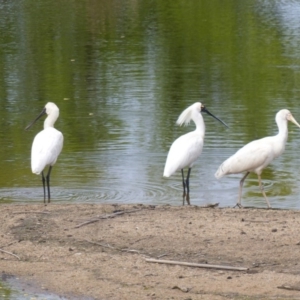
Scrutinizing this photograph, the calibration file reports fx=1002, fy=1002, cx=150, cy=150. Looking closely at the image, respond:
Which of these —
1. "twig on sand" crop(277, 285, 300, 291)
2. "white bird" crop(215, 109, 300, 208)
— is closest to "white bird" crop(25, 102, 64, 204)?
"white bird" crop(215, 109, 300, 208)

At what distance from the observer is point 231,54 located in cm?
2409

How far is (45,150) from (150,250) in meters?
3.40

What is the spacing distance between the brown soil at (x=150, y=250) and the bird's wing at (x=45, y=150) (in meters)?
1.34

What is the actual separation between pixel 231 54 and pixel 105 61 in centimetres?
315

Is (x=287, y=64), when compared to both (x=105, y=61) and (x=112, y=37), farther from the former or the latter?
(x=112, y=37)

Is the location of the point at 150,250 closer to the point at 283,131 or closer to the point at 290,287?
the point at 290,287

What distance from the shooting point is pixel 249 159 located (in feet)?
36.4

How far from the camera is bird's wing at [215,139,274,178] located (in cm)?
1105

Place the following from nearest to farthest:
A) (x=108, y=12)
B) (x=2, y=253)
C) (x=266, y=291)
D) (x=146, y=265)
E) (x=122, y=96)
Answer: (x=266, y=291) → (x=146, y=265) → (x=2, y=253) → (x=122, y=96) → (x=108, y=12)

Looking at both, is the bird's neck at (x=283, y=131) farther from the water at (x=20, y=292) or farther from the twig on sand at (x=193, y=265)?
the water at (x=20, y=292)

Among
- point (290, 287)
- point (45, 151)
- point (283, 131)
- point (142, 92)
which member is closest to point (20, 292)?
point (290, 287)

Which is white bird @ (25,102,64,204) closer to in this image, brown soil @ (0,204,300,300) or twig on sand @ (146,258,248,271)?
brown soil @ (0,204,300,300)

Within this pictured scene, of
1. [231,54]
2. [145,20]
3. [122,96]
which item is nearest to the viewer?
[122,96]

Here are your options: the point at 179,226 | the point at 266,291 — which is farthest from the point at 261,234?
the point at 266,291
